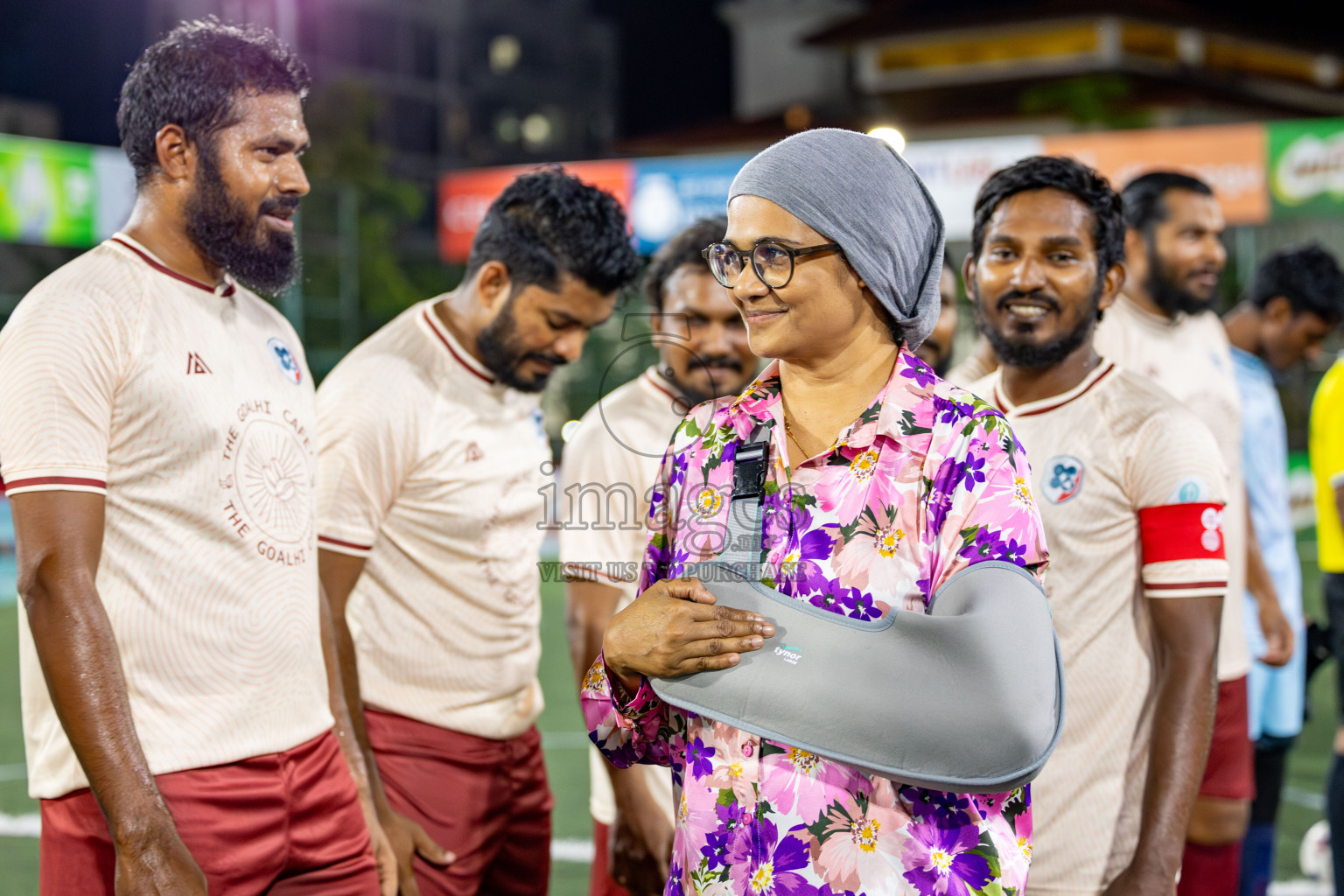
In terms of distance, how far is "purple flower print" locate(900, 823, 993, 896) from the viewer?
179cm

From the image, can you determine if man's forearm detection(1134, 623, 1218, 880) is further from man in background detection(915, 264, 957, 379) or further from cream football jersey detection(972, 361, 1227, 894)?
man in background detection(915, 264, 957, 379)

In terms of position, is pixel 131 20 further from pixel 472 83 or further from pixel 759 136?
pixel 759 136

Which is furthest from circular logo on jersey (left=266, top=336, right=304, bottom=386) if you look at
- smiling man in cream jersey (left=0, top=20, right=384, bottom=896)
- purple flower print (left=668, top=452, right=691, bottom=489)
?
purple flower print (left=668, top=452, right=691, bottom=489)

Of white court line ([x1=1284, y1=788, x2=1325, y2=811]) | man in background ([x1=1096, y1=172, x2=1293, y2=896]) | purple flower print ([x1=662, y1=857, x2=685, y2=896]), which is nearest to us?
purple flower print ([x1=662, y1=857, x2=685, y2=896])

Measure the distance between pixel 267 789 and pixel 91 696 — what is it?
1.57 ft

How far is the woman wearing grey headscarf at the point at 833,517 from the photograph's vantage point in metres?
1.82

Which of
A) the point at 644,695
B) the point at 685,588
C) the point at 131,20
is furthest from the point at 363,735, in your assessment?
the point at 131,20

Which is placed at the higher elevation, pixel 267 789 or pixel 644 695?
pixel 644 695

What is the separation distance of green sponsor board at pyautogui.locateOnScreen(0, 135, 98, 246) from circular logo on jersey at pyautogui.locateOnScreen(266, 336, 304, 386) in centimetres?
1350

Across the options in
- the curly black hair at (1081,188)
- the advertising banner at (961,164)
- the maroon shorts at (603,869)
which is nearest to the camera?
the curly black hair at (1081,188)

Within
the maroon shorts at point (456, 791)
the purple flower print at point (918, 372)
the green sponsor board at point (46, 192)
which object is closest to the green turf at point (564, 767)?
the maroon shorts at point (456, 791)

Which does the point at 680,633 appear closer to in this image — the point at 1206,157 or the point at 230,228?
the point at 230,228

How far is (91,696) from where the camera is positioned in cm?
219

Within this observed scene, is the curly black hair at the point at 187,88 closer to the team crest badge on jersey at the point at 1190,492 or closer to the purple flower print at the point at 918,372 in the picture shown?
the purple flower print at the point at 918,372
